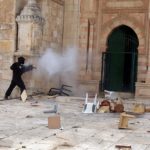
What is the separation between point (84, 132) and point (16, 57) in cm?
703

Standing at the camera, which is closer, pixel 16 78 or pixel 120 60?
pixel 16 78

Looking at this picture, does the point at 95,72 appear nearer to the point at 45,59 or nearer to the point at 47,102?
the point at 45,59

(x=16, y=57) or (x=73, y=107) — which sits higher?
(x=16, y=57)

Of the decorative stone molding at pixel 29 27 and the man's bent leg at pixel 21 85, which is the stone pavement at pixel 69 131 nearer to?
the man's bent leg at pixel 21 85

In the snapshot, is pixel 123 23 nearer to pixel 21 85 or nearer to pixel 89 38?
pixel 89 38

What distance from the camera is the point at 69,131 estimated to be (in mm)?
7398

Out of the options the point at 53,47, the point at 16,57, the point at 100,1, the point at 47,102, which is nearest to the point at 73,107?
the point at 47,102

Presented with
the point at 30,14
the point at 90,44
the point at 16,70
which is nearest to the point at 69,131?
the point at 16,70

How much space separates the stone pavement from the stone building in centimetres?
351

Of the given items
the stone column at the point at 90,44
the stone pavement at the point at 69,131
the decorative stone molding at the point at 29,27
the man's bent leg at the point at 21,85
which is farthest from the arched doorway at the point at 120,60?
the stone pavement at the point at 69,131

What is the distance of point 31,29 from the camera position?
1373 centimetres

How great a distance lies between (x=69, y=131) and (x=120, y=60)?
324 inches

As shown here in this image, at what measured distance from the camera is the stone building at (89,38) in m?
13.9

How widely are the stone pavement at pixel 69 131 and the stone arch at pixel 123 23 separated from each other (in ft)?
16.1
